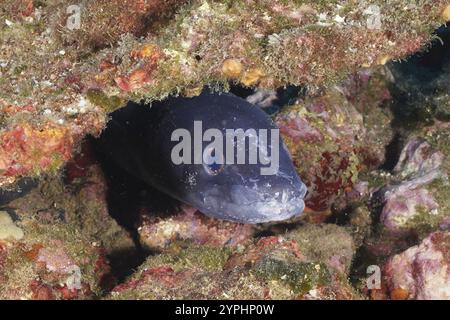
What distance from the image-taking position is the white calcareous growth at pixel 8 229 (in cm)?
376

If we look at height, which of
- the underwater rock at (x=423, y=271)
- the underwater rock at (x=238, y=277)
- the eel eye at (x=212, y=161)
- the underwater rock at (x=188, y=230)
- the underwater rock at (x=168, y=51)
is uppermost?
the underwater rock at (x=168, y=51)

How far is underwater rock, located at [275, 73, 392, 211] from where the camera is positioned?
605 cm

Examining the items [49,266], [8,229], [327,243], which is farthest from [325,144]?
[8,229]

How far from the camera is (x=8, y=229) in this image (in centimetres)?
382

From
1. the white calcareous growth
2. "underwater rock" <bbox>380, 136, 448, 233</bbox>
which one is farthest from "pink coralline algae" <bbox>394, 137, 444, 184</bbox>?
the white calcareous growth

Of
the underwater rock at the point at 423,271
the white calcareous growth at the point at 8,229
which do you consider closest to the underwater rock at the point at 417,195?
the underwater rock at the point at 423,271

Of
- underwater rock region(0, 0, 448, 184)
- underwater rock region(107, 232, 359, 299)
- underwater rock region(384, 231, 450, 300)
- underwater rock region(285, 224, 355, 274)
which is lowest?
underwater rock region(285, 224, 355, 274)

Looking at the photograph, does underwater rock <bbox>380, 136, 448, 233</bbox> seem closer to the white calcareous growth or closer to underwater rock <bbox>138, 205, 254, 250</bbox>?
underwater rock <bbox>138, 205, 254, 250</bbox>

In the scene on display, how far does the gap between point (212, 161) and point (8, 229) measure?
191 centimetres

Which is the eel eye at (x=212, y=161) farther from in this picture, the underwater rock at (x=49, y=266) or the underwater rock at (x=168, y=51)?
the underwater rock at (x=49, y=266)

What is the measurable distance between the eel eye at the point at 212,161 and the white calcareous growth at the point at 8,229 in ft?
5.84

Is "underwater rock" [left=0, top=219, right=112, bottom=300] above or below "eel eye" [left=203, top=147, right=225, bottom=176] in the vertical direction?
below

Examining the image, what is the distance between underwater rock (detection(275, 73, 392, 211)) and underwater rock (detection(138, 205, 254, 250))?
1135mm

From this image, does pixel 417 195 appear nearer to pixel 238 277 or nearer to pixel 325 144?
pixel 325 144
